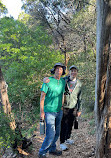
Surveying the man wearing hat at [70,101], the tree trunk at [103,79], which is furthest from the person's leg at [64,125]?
the tree trunk at [103,79]

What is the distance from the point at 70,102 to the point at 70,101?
1.1 inches

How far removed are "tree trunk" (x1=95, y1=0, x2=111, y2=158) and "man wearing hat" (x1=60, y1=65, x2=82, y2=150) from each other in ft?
3.41

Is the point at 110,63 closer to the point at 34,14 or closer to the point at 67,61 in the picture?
the point at 67,61

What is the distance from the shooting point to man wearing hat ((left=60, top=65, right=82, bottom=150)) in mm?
3691

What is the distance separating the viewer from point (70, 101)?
12.2ft

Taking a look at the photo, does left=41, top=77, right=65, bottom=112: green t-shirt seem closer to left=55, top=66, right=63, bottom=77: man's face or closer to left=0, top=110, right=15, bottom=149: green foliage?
left=55, top=66, right=63, bottom=77: man's face

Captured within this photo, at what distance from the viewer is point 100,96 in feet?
8.57

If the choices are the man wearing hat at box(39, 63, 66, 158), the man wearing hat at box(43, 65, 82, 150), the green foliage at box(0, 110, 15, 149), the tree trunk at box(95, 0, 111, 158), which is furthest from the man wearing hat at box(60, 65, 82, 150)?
the green foliage at box(0, 110, 15, 149)

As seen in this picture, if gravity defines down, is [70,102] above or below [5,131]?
above

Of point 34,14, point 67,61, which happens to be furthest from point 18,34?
point 67,61

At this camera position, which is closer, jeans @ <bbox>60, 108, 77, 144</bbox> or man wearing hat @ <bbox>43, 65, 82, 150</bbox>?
man wearing hat @ <bbox>43, 65, 82, 150</bbox>

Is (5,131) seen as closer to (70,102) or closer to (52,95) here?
(52,95)

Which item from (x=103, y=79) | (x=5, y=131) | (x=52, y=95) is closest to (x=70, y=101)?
(x=52, y=95)

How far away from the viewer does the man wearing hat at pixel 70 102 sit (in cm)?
369
